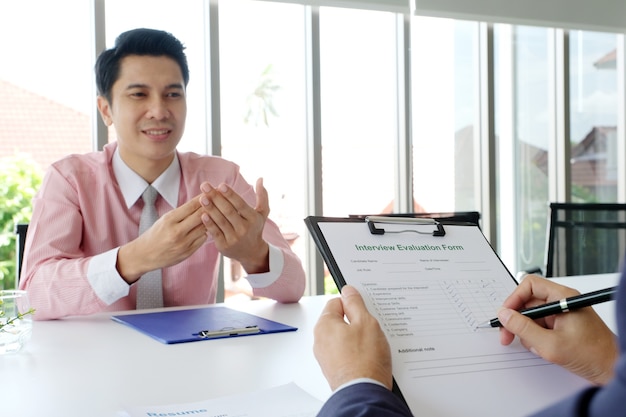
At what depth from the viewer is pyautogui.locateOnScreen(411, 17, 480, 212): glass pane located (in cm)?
447

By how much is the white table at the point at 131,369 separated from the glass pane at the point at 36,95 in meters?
2.04

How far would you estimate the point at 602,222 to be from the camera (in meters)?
3.18

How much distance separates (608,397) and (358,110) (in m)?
3.97

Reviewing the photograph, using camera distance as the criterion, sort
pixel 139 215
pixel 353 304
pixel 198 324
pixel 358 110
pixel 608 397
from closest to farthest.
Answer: pixel 608 397, pixel 353 304, pixel 198 324, pixel 139 215, pixel 358 110

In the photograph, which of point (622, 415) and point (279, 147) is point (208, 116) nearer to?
point (279, 147)

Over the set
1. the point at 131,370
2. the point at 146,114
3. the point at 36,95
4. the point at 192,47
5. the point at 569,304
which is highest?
the point at 192,47

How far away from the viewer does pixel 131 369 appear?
3.84 ft

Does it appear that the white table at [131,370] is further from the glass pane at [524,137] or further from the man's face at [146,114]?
the glass pane at [524,137]

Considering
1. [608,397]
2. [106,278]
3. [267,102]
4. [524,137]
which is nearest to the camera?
[608,397]

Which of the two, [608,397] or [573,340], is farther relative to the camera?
[573,340]

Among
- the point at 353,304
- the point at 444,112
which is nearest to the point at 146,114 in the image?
the point at 353,304

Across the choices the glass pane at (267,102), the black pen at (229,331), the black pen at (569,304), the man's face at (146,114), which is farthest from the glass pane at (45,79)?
the black pen at (569,304)

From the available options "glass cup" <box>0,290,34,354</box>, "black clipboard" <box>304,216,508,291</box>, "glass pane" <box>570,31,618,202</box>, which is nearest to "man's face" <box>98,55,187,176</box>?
"glass cup" <box>0,290,34,354</box>

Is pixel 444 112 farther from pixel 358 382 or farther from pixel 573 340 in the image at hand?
pixel 358 382
